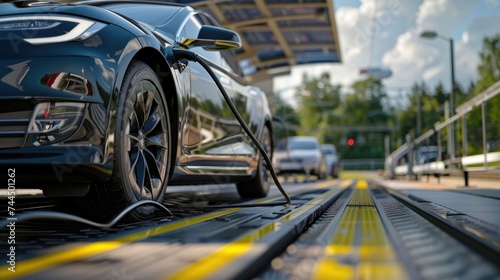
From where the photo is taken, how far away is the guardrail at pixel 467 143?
998 centimetres

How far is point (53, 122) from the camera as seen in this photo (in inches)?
122

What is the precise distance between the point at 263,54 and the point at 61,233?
13.7 meters

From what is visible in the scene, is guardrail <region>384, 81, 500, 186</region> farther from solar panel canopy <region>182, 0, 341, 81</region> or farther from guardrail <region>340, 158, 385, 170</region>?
guardrail <region>340, 158, 385, 170</region>

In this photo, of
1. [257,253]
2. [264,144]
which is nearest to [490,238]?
[257,253]

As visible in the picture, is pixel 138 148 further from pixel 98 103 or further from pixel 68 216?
pixel 68 216

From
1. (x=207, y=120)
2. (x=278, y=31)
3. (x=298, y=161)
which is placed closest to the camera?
(x=207, y=120)

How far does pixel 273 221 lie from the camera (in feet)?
11.2

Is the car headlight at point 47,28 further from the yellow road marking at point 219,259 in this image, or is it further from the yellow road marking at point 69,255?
the yellow road marking at point 219,259

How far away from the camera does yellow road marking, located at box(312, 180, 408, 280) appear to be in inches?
81.4

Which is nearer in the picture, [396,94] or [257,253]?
[257,253]

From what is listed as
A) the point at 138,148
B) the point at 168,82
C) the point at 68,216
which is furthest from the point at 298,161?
the point at 68,216

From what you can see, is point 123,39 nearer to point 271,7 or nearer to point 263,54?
point 271,7

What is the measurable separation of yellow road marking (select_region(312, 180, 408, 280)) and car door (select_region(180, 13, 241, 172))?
142 centimetres

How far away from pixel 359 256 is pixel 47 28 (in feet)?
6.86
